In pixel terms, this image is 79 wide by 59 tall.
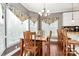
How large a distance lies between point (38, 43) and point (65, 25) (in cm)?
55

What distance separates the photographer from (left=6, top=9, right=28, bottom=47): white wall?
2.01m

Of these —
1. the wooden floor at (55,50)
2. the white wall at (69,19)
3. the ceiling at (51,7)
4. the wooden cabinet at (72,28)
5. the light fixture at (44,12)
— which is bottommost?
the wooden floor at (55,50)

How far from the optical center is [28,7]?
203 cm

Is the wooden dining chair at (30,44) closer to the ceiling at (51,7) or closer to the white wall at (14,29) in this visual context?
the white wall at (14,29)

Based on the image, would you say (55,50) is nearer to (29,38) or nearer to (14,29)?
(29,38)

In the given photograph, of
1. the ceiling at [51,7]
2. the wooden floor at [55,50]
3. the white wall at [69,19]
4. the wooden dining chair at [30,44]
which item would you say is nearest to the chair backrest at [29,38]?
the wooden dining chair at [30,44]

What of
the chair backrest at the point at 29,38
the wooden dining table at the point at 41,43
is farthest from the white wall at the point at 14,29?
the wooden dining table at the point at 41,43

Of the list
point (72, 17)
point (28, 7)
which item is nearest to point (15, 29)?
point (28, 7)

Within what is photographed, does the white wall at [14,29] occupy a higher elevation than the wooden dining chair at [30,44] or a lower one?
higher

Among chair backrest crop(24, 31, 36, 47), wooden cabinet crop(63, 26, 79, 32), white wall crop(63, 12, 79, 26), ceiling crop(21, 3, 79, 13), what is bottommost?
chair backrest crop(24, 31, 36, 47)

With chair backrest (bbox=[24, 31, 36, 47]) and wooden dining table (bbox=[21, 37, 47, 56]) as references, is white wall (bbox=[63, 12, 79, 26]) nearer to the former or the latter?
wooden dining table (bbox=[21, 37, 47, 56])

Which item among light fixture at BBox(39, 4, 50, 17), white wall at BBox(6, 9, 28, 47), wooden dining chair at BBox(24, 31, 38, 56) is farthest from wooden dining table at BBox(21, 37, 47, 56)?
light fixture at BBox(39, 4, 50, 17)

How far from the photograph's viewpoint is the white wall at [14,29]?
6.58 ft

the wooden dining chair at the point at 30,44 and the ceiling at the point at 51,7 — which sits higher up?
the ceiling at the point at 51,7
